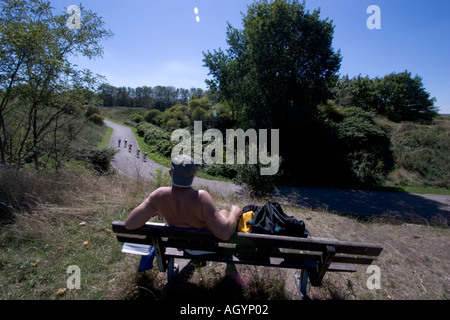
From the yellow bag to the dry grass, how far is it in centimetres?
65

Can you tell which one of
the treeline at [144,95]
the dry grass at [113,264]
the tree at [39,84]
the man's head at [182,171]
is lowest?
the dry grass at [113,264]

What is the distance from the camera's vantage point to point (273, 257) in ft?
7.35

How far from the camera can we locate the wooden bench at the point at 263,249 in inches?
76.9

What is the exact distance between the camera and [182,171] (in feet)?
6.19

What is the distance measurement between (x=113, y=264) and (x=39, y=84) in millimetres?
5135

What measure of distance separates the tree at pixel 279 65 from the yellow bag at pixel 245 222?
37.6ft

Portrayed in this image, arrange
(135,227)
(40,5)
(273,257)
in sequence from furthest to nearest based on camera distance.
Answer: (40,5)
(273,257)
(135,227)

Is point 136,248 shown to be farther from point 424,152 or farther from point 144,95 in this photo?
point 144,95

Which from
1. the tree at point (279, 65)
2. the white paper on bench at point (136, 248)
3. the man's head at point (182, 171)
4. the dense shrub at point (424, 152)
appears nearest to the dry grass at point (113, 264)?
the white paper on bench at point (136, 248)

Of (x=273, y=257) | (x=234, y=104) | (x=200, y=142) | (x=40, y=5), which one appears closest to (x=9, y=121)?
(x=40, y=5)

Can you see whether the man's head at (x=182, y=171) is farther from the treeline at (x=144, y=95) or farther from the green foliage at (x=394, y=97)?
the treeline at (x=144, y=95)

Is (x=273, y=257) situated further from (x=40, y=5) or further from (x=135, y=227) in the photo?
(x=40, y=5)

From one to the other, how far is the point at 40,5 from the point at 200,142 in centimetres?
1445

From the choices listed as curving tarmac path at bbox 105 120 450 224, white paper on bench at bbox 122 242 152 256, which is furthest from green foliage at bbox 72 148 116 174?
white paper on bench at bbox 122 242 152 256
